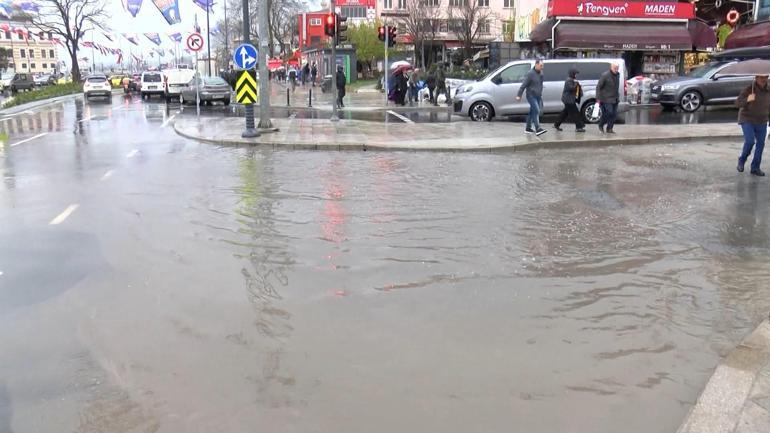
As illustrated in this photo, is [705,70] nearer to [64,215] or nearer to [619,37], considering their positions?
[619,37]

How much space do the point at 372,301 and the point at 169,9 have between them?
31931 mm

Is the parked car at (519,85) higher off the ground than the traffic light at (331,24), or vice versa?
the traffic light at (331,24)

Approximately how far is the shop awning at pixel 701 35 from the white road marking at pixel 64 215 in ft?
96.5

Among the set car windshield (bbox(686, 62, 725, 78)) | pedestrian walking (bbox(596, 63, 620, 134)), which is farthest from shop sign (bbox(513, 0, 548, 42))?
pedestrian walking (bbox(596, 63, 620, 134))

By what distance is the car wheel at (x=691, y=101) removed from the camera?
23.5 meters

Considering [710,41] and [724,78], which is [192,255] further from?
[710,41]

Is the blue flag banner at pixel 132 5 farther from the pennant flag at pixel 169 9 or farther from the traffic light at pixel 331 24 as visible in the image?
the traffic light at pixel 331 24

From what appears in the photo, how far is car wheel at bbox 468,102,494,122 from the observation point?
71.2 ft

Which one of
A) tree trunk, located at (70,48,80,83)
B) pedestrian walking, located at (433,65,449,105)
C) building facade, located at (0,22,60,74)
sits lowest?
pedestrian walking, located at (433,65,449,105)

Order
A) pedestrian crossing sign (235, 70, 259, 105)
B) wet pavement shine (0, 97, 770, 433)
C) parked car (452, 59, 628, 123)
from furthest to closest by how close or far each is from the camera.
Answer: parked car (452, 59, 628, 123) → pedestrian crossing sign (235, 70, 259, 105) → wet pavement shine (0, 97, 770, 433)

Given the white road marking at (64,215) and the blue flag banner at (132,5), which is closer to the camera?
the white road marking at (64,215)

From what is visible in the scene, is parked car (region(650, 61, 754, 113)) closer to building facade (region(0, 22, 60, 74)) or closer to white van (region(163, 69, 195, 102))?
white van (region(163, 69, 195, 102))

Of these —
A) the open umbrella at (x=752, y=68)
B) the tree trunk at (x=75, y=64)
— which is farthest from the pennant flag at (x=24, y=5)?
the open umbrella at (x=752, y=68)

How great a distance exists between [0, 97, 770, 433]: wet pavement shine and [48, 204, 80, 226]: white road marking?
0.06 m
